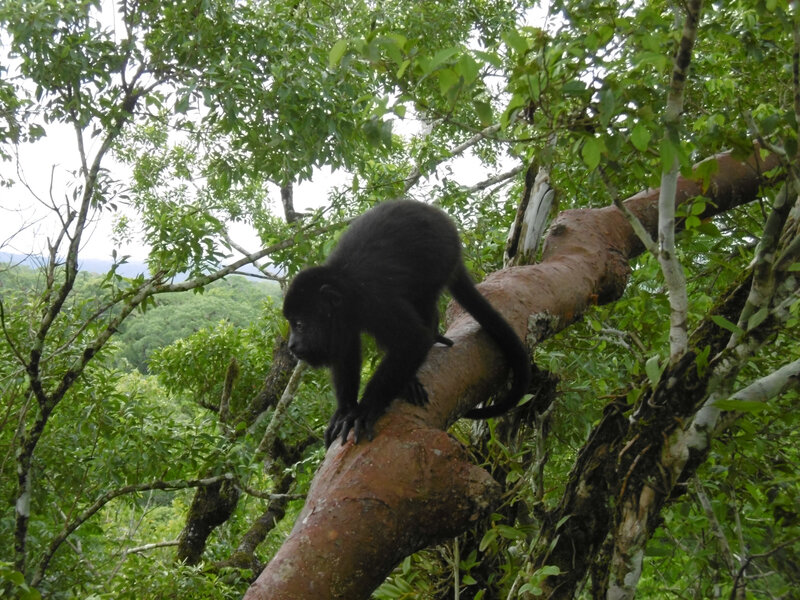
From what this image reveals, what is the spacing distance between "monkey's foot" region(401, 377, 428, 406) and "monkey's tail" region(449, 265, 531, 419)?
0.53m

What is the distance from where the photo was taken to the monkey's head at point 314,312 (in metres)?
3.34

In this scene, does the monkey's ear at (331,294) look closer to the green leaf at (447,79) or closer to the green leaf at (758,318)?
the green leaf at (447,79)

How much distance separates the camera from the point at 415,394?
2.52 meters

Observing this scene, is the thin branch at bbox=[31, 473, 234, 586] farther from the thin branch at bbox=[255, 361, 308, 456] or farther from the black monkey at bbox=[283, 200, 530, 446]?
the black monkey at bbox=[283, 200, 530, 446]

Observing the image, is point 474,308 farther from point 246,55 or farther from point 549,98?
point 246,55

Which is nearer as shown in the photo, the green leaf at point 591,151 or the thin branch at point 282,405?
the green leaf at point 591,151

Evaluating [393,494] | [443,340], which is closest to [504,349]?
[443,340]

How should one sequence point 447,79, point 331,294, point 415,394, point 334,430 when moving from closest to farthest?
1. point 447,79
2. point 415,394
3. point 334,430
4. point 331,294

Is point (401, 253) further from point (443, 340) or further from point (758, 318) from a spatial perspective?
point (758, 318)

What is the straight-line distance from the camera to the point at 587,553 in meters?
2.49

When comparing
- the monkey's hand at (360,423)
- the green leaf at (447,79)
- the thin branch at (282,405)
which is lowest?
the thin branch at (282,405)

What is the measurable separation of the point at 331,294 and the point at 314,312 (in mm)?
197

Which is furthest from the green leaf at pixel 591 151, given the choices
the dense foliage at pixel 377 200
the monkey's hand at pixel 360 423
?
the monkey's hand at pixel 360 423

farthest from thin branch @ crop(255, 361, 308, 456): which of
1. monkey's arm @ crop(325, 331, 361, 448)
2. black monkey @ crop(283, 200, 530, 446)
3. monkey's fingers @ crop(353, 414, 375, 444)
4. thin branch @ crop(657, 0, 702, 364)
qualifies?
thin branch @ crop(657, 0, 702, 364)
